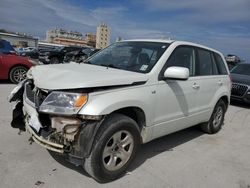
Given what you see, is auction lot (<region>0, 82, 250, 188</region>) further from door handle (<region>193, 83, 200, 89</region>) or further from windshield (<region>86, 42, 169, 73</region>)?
windshield (<region>86, 42, 169, 73</region>)

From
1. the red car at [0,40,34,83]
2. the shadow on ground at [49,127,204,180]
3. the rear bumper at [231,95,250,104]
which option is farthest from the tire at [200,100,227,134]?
the red car at [0,40,34,83]

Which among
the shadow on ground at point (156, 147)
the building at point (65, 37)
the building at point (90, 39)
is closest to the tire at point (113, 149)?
the shadow on ground at point (156, 147)

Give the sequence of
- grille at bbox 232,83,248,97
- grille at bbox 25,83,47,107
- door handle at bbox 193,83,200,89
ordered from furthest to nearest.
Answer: grille at bbox 232,83,248,97, door handle at bbox 193,83,200,89, grille at bbox 25,83,47,107

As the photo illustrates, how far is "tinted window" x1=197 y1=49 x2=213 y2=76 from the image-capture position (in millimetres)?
4957

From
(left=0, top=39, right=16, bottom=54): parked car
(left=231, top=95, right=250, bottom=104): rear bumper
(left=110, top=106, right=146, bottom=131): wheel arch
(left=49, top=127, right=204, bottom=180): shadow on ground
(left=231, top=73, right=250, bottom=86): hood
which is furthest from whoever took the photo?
(left=0, top=39, right=16, bottom=54): parked car

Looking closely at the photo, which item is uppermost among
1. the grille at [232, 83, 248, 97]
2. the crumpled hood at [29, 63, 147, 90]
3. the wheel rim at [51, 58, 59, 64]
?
the crumpled hood at [29, 63, 147, 90]

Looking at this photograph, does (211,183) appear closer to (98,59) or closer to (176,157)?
(176,157)

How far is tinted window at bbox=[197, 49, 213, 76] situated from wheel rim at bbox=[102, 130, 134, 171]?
2.10 m

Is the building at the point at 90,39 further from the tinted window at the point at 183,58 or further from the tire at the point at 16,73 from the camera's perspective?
the tinted window at the point at 183,58

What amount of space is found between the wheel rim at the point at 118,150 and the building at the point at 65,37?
8987 cm

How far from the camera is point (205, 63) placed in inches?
203

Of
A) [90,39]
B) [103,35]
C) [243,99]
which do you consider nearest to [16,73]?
[243,99]

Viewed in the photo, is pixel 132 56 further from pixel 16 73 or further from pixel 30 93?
pixel 16 73

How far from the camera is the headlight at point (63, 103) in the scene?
9.70 ft
